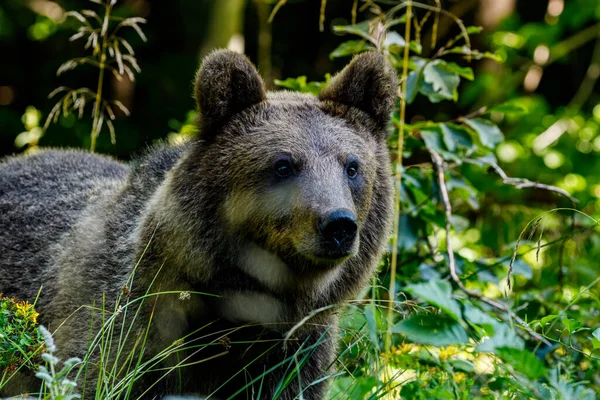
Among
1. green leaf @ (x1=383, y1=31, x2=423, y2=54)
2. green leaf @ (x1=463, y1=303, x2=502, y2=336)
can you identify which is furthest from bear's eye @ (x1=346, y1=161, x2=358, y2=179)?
green leaf @ (x1=383, y1=31, x2=423, y2=54)

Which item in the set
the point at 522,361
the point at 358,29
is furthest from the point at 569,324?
the point at 358,29

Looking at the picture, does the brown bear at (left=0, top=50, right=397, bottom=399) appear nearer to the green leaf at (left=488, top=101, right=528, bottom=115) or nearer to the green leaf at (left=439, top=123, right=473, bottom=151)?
the green leaf at (left=439, top=123, right=473, bottom=151)

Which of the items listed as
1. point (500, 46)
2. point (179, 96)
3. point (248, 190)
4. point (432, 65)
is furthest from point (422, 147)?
point (179, 96)

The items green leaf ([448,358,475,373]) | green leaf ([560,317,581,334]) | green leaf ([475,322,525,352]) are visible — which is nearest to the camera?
green leaf ([475,322,525,352])

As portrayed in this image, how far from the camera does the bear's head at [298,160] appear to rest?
343 cm

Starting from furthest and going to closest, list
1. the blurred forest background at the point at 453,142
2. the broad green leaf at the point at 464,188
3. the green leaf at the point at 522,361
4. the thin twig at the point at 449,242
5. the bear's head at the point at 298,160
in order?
the broad green leaf at the point at 464,188 → the thin twig at the point at 449,242 → the blurred forest background at the point at 453,142 → the bear's head at the point at 298,160 → the green leaf at the point at 522,361

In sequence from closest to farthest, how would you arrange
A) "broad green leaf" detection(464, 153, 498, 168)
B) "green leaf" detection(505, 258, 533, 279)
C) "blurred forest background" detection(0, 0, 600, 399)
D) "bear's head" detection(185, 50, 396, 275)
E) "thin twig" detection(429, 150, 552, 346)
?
"bear's head" detection(185, 50, 396, 275) < "blurred forest background" detection(0, 0, 600, 399) < "thin twig" detection(429, 150, 552, 346) < "green leaf" detection(505, 258, 533, 279) < "broad green leaf" detection(464, 153, 498, 168)

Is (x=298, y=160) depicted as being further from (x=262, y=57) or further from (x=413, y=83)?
(x=262, y=57)

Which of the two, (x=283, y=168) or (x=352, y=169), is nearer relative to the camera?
(x=283, y=168)

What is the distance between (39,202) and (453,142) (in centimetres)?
263

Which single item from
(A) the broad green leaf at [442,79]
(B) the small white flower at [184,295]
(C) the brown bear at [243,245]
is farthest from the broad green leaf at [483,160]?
(B) the small white flower at [184,295]

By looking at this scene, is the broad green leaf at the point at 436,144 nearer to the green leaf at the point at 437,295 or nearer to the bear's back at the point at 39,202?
the bear's back at the point at 39,202

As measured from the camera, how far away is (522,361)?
236 cm

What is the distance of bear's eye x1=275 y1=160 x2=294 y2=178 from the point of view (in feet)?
11.9
